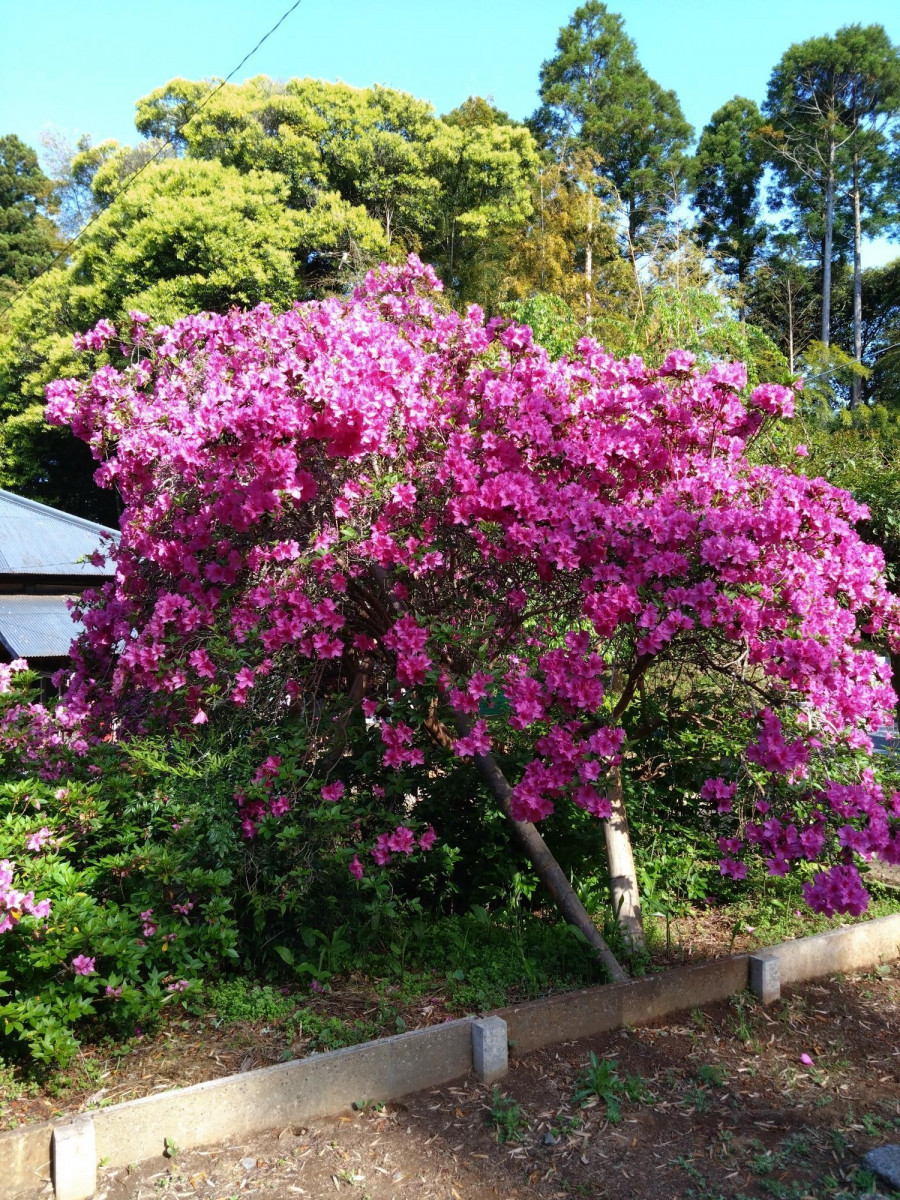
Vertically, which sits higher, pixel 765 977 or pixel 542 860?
pixel 542 860

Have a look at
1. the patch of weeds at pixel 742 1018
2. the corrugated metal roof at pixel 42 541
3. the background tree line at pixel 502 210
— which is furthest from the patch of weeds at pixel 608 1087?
the background tree line at pixel 502 210

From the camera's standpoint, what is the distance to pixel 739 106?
1018 inches

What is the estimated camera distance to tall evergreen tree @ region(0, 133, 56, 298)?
2606cm

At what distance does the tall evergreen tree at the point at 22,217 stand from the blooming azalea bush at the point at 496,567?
2484cm

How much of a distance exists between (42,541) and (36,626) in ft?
3.56

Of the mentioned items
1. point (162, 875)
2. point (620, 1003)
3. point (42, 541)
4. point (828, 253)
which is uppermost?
point (828, 253)

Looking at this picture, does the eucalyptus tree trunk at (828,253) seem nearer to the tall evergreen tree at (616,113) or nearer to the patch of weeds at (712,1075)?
the tall evergreen tree at (616,113)

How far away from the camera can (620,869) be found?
357 cm

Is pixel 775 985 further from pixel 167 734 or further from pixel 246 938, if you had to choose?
pixel 167 734

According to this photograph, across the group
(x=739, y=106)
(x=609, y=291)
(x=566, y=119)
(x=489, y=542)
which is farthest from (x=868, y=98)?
(x=489, y=542)

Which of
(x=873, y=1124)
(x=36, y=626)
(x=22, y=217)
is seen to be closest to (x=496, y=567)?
(x=873, y=1124)

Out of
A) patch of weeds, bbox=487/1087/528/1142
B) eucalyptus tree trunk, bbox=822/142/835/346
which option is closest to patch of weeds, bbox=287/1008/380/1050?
patch of weeds, bbox=487/1087/528/1142

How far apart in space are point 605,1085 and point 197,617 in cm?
205

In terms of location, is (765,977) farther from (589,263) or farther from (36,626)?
(589,263)
